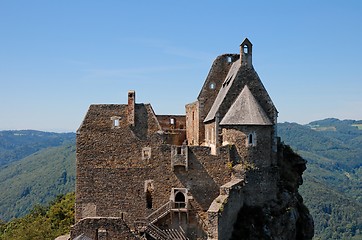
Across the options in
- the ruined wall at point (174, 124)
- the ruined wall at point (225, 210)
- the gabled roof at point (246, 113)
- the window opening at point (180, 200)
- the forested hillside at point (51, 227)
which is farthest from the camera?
the forested hillside at point (51, 227)

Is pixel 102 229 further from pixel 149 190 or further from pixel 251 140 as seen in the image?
pixel 251 140

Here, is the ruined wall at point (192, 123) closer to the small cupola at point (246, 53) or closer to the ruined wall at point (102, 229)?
the small cupola at point (246, 53)

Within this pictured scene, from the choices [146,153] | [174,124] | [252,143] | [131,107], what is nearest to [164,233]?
[146,153]

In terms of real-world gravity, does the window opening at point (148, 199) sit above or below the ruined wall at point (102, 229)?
above

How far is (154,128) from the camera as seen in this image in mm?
45469

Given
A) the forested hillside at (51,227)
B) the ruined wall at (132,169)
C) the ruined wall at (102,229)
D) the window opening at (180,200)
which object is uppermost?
the ruined wall at (132,169)

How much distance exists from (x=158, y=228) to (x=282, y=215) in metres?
11.5

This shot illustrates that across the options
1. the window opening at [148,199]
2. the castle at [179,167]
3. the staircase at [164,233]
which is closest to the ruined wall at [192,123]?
the castle at [179,167]

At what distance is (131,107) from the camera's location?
4569cm

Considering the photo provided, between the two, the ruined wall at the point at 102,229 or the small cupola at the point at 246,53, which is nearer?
the ruined wall at the point at 102,229

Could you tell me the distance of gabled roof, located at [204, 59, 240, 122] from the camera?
4681 cm

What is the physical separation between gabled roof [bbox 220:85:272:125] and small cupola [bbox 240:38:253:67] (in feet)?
9.98

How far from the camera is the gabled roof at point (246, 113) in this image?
43.6 metres

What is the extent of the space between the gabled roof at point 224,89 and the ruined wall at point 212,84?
2.70 ft
